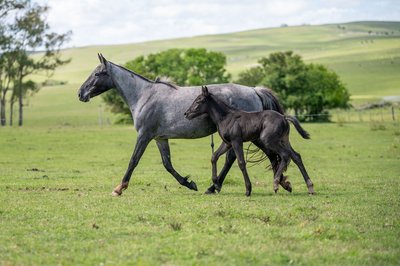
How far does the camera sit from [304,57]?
423 ft

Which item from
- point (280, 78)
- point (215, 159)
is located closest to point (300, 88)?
point (280, 78)

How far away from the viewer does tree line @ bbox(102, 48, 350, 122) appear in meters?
54.4

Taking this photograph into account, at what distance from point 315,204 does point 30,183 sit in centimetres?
730

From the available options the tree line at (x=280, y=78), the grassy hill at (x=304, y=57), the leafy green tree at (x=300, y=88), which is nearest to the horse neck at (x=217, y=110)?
the tree line at (x=280, y=78)

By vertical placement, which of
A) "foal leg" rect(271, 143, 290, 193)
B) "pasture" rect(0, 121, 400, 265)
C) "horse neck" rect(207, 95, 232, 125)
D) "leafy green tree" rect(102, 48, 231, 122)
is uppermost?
"leafy green tree" rect(102, 48, 231, 122)

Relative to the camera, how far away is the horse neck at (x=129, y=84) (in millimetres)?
9516

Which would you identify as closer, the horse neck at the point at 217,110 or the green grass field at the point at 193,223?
the green grass field at the point at 193,223

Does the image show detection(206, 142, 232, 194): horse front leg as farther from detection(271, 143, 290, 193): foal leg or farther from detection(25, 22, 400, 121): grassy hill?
detection(25, 22, 400, 121): grassy hill

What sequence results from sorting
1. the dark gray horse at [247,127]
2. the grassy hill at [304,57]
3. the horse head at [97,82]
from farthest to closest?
the grassy hill at [304,57] → the horse head at [97,82] → the dark gray horse at [247,127]

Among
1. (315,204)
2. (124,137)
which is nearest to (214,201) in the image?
(315,204)

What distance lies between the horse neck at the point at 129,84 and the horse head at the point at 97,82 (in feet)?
0.42

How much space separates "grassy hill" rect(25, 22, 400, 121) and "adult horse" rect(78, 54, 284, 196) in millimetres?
64582

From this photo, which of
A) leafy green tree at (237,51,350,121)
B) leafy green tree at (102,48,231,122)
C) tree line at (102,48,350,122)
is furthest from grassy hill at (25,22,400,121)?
leafy green tree at (102,48,231,122)

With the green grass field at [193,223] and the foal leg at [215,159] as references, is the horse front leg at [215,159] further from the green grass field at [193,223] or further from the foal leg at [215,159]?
the green grass field at [193,223]
